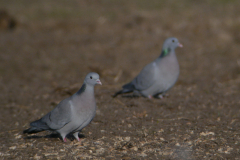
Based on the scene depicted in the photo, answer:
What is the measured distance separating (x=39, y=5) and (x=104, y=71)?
198 inches

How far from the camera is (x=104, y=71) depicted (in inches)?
348

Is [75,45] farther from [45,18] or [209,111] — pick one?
[209,111]

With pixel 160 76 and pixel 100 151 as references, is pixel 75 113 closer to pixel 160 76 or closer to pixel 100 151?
pixel 100 151

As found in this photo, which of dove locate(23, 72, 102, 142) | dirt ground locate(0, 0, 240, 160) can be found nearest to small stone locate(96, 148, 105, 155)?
dirt ground locate(0, 0, 240, 160)

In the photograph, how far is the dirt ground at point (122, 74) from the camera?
4320 mm

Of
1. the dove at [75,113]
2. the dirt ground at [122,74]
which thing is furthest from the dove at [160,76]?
the dove at [75,113]

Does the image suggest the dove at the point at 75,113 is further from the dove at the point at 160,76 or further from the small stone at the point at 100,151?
the dove at the point at 160,76

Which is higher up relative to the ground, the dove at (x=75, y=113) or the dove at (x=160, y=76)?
the dove at (x=160, y=76)

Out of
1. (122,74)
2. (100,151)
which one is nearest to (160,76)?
(100,151)

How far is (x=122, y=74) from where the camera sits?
8828mm

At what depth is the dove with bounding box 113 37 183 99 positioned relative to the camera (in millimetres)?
6164

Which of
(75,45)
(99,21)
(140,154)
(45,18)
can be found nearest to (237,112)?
(140,154)

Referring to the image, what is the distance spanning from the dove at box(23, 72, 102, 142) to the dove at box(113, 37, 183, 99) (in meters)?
2.25

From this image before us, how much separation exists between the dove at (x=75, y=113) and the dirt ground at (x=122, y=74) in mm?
274
